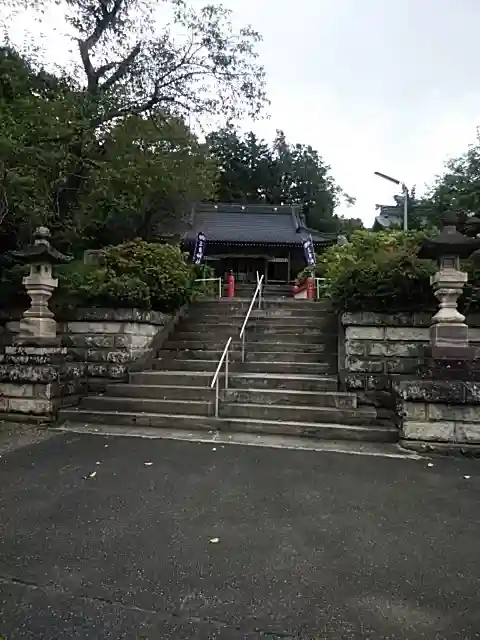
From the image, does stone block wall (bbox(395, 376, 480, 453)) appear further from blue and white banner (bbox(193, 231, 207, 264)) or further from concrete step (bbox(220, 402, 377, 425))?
blue and white banner (bbox(193, 231, 207, 264))

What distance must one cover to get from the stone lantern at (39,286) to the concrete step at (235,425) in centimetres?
119

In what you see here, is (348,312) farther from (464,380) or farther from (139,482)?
(139,482)

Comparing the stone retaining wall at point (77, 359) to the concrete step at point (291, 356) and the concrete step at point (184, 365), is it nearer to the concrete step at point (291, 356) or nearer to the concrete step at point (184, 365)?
the concrete step at point (184, 365)

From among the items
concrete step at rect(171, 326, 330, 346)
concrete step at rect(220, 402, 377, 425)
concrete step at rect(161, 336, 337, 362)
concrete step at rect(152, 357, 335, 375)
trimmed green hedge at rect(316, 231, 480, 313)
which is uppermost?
trimmed green hedge at rect(316, 231, 480, 313)

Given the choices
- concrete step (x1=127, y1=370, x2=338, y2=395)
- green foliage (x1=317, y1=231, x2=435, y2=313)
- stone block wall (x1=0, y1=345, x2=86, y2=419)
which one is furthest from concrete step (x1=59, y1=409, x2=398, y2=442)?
green foliage (x1=317, y1=231, x2=435, y2=313)

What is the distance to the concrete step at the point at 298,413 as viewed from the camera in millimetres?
5598

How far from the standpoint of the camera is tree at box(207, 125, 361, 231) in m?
38.5

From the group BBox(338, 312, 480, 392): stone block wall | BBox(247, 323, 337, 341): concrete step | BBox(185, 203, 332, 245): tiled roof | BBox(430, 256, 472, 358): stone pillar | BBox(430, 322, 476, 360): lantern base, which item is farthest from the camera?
BBox(185, 203, 332, 245): tiled roof

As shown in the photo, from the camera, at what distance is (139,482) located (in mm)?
3773

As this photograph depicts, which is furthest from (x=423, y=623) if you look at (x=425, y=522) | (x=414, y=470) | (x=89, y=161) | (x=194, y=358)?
(x=89, y=161)

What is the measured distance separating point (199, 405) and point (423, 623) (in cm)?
416

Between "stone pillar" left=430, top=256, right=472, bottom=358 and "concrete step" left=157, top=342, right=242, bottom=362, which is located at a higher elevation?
"stone pillar" left=430, top=256, right=472, bottom=358

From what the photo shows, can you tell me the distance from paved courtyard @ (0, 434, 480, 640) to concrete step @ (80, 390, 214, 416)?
1500 millimetres

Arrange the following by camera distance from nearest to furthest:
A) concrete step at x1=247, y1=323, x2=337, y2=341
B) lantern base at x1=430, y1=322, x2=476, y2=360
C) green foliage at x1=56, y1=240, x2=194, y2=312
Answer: lantern base at x1=430, y1=322, x2=476, y2=360 → green foliage at x1=56, y1=240, x2=194, y2=312 → concrete step at x1=247, y1=323, x2=337, y2=341
